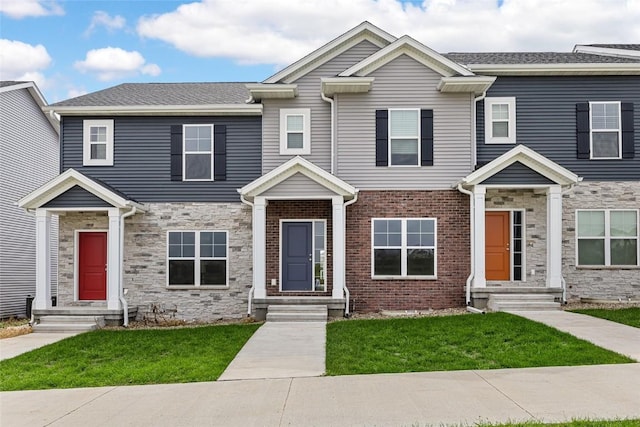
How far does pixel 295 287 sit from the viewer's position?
52.7 ft

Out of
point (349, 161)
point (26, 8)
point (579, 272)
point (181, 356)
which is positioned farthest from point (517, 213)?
point (26, 8)

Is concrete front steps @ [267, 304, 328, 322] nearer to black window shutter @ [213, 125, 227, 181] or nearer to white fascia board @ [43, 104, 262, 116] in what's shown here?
black window shutter @ [213, 125, 227, 181]

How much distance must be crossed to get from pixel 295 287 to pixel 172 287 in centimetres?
335

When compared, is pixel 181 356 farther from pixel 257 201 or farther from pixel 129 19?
pixel 129 19

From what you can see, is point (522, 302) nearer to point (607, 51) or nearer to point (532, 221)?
point (532, 221)

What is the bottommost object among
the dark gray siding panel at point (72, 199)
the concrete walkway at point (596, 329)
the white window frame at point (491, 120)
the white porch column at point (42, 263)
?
the concrete walkway at point (596, 329)

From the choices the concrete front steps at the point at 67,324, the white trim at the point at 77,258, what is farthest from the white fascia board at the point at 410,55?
the concrete front steps at the point at 67,324

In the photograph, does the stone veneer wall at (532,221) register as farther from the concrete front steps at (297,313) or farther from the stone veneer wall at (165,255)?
the stone veneer wall at (165,255)

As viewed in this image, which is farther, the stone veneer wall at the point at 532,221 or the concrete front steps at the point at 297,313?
the stone veneer wall at the point at 532,221

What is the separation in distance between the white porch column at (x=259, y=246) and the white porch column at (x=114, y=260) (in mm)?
3465

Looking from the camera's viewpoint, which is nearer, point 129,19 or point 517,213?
point 129,19

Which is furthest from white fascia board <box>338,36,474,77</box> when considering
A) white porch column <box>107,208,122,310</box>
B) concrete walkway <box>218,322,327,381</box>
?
white porch column <box>107,208,122,310</box>

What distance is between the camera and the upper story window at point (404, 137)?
52.1ft

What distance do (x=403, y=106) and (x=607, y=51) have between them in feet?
23.2
